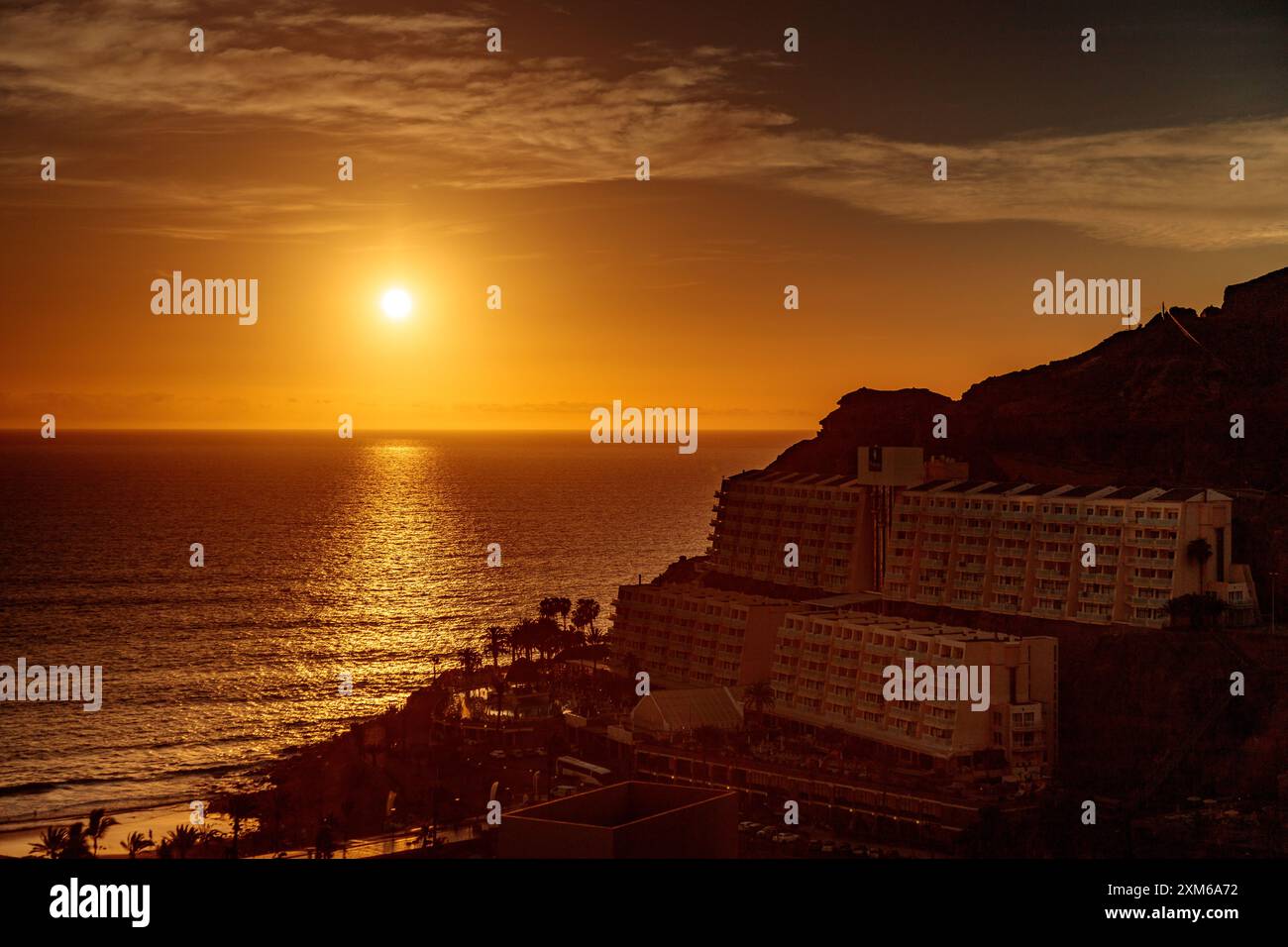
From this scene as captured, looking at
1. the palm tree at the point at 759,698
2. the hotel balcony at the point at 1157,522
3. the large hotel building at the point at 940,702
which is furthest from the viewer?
the palm tree at the point at 759,698

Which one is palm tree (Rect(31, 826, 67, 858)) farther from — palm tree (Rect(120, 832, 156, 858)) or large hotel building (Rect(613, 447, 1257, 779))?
large hotel building (Rect(613, 447, 1257, 779))

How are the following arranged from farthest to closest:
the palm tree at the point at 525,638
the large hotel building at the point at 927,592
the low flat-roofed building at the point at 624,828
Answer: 1. the palm tree at the point at 525,638
2. the large hotel building at the point at 927,592
3. the low flat-roofed building at the point at 624,828

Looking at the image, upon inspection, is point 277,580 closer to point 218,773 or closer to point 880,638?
point 218,773

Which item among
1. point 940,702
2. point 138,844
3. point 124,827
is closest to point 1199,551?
point 940,702

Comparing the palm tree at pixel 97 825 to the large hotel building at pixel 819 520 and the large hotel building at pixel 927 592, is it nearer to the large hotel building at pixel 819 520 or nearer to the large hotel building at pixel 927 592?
the large hotel building at pixel 927 592

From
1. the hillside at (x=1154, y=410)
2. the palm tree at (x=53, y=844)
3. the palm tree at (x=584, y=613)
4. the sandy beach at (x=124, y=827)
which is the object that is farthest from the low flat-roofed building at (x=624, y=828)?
the palm tree at (x=584, y=613)

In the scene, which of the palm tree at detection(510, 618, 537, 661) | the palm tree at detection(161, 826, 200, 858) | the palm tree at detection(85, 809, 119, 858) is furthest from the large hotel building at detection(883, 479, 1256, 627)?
the palm tree at detection(85, 809, 119, 858)
